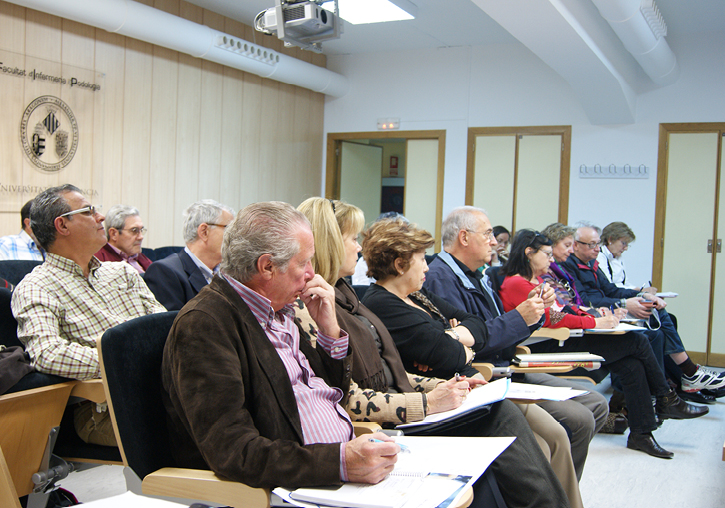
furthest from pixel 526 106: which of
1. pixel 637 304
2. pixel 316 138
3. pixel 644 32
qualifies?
pixel 637 304

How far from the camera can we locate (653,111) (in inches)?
244

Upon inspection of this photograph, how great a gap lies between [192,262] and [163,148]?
3.00 metres

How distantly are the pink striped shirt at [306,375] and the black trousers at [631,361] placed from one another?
228 cm

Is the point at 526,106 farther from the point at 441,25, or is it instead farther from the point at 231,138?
the point at 231,138

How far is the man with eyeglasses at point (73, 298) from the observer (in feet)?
6.50

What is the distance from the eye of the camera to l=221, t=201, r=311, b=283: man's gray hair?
138 cm

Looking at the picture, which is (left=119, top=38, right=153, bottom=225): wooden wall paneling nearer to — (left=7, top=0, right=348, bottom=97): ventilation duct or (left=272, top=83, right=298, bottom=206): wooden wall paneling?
(left=7, top=0, right=348, bottom=97): ventilation duct

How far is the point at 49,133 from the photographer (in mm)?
4648

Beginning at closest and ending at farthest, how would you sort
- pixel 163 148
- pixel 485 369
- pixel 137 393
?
pixel 137 393 → pixel 485 369 → pixel 163 148

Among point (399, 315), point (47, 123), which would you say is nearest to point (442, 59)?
point (47, 123)

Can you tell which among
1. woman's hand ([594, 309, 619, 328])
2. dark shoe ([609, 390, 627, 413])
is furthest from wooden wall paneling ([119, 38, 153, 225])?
dark shoe ([609, 390, 627, 413])

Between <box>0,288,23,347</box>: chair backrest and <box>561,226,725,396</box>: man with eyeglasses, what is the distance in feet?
12.3

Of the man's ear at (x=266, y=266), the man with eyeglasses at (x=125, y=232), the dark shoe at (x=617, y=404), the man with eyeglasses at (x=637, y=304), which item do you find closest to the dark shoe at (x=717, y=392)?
the man with eyeglasses at (x=637, y=304)

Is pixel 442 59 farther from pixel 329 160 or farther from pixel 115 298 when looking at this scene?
pixel 115 298
